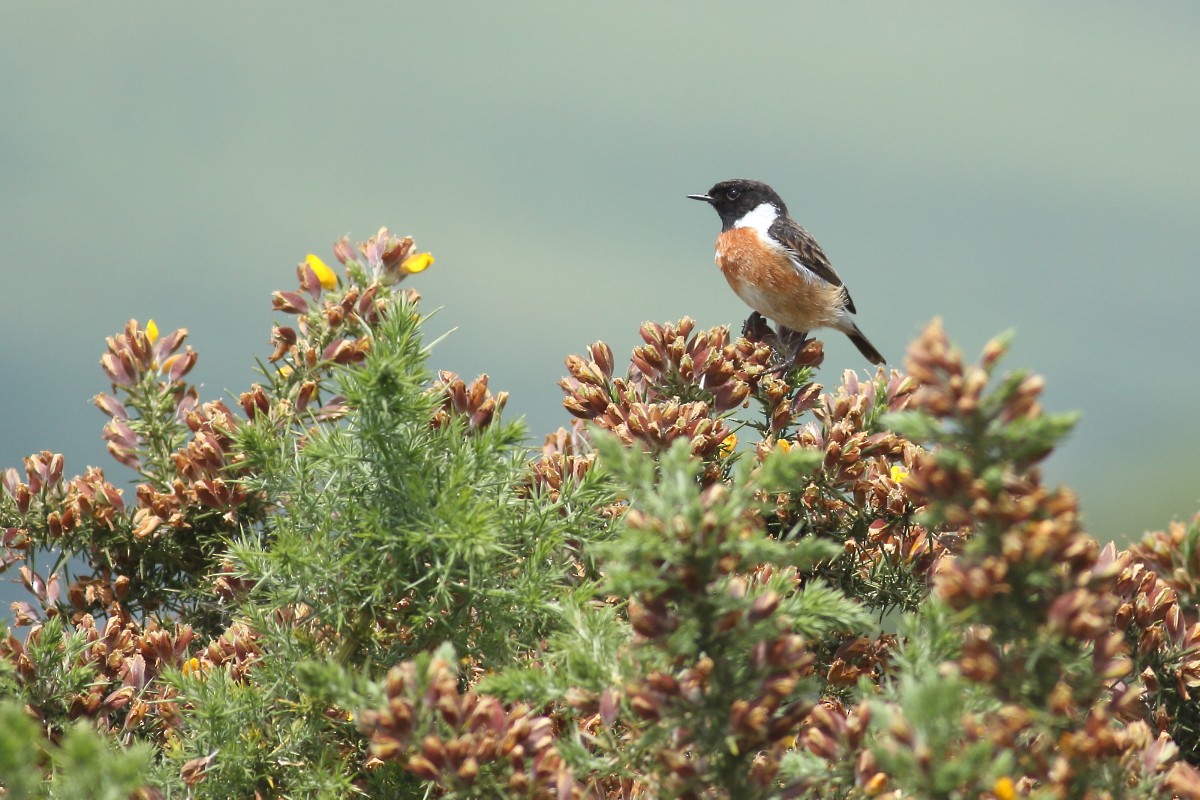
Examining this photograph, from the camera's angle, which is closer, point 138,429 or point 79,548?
point 79,548

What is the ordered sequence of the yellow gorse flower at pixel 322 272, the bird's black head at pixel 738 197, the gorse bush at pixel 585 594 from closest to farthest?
the gorse bush at pixel 585 594 → the yellow gorse flower at pixel 322 272 → the bird's black head at pixel 738 197

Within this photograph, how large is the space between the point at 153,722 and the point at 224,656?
0.84ft

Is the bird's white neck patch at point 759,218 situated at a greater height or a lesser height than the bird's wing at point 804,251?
greater

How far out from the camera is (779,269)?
7902 millimetres

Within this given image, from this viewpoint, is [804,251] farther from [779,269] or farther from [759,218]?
[759,218]

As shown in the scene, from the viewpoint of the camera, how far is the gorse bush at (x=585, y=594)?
4.61 ft

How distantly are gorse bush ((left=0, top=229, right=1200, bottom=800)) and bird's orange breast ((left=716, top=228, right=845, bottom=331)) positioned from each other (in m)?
3.98

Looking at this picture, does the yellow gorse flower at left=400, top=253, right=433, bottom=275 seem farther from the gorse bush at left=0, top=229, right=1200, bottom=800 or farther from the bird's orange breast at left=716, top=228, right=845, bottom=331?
the bird's orange breast at left=716, top=228, right=845, bottom=331

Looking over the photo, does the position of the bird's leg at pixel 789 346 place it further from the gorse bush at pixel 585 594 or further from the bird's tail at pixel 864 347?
the bird's tail at pixel 864 347

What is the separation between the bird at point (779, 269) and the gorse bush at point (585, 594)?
3995mm

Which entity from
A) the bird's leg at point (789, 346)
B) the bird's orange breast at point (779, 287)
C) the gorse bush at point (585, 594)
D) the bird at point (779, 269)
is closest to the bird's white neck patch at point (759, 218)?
the bird at point (779, 269)

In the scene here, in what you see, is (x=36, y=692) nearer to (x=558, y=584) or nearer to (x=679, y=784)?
(x=558, y=584)

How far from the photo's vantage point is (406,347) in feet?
7.28

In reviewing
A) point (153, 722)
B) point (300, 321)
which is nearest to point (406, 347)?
point (153, 722)
